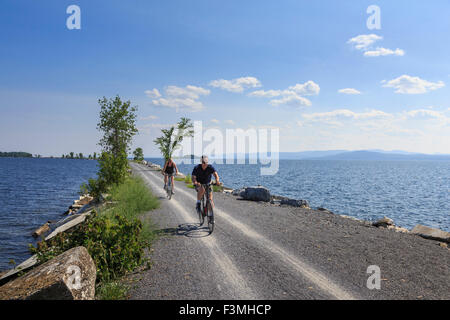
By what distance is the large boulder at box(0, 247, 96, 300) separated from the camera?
13.9 feet

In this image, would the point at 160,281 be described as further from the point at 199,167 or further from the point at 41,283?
the point at 199,167

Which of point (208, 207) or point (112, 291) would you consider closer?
point (112, 291)

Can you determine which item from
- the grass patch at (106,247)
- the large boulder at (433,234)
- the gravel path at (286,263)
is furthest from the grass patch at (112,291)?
the large boulder at (433,234)

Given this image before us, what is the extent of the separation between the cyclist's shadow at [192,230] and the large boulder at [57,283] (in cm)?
450

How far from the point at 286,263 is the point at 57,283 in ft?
16.5

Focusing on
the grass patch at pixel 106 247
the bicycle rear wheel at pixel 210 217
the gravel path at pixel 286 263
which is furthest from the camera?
the bicycle rear wheel at pixel 210 217

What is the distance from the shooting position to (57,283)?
4301 millimetres

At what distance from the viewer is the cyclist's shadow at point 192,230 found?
9.35m

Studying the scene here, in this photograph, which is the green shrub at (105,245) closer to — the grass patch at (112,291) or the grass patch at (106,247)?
the grass patch at (106,247)

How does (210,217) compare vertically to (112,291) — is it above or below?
above

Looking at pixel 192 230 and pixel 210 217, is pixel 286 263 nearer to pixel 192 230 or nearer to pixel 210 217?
pixel 210 217

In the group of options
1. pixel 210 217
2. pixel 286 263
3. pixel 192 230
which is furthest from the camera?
pixel 192 230

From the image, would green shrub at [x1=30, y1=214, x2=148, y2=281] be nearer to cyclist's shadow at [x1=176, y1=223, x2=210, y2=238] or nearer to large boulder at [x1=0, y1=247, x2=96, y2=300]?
large boulder at [x1=0, y1=247, x2=96, y2=300]

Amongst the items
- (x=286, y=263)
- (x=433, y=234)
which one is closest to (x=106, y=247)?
(x=286, y=263)
